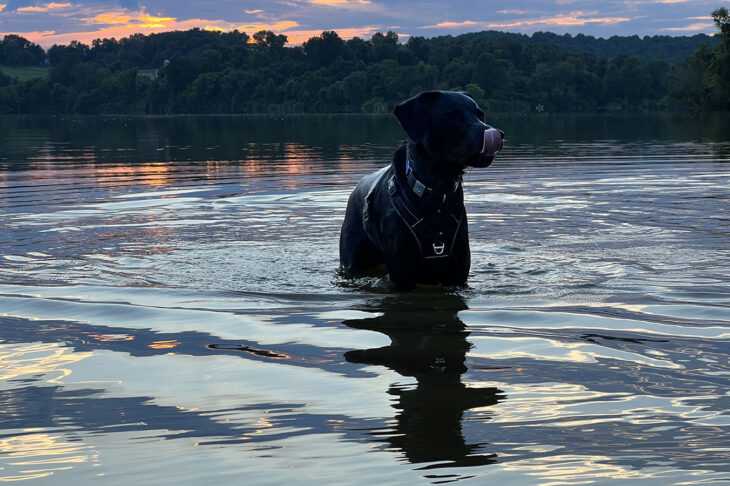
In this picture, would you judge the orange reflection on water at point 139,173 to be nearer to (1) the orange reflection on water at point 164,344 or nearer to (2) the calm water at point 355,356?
(2) the calm water at point 355,356

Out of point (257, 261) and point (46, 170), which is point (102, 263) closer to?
point (257, 261)

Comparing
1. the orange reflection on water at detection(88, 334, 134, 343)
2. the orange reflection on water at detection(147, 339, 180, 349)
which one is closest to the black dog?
the orange reflection on water at detection(147, 339, 180, 349)

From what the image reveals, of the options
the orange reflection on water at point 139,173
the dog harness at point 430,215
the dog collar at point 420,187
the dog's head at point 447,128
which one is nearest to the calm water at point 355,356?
the dog harness at point 430,215

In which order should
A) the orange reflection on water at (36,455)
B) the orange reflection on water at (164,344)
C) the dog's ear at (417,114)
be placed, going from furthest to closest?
the dog's ear at (417,114), the orange reflection on water at (164,344), the orange reflection on water at (36,455)

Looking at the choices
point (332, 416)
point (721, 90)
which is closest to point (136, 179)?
point (332, 416)

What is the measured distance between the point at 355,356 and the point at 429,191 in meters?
2.11

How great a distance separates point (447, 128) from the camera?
7207 mm

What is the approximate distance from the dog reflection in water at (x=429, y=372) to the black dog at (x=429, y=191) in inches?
13.0

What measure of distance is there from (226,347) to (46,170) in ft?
64.1

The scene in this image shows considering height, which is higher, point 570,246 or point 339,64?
point 339,64

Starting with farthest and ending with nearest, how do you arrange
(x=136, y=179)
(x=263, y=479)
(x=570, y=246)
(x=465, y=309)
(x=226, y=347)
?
(x=136, y=179), (x=570, y=246), (x=465, y=309), (x=226, y=347), (x=263, y=479)

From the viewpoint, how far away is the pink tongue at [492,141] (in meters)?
6.85

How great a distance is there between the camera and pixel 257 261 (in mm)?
9742

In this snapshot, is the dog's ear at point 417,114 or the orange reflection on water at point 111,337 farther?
the dog's ear at point 417,114
